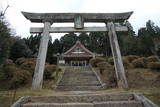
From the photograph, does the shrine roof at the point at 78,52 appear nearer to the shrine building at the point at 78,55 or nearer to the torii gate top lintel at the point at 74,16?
the shrine building at the point at 78,55

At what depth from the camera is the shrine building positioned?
39.1 meters

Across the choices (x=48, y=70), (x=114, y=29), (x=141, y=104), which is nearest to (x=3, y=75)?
(x=48, y=70)

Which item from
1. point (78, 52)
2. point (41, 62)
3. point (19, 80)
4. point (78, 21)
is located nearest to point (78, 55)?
point (78, 52)

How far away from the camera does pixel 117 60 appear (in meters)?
11.0

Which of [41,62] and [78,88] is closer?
[41,62]

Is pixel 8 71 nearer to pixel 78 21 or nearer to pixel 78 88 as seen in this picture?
pixel 78 88

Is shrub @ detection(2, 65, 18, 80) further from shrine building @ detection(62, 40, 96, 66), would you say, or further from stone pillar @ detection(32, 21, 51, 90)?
shrine building @ detection(62, 40, 96, 66)

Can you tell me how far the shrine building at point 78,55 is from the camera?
39.1 metres

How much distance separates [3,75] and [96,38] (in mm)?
41304

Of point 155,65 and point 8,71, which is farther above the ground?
point 155,65

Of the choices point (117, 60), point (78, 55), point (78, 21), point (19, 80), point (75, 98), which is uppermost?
point (78, 55)

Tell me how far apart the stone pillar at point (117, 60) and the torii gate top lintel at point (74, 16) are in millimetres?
496

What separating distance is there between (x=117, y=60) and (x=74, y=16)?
146 inches

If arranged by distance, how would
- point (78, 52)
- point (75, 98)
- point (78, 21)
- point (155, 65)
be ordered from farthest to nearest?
1. point (78, 52)
2. point (155, 65)
3. point (78, 21)
4. point (75, 98)
